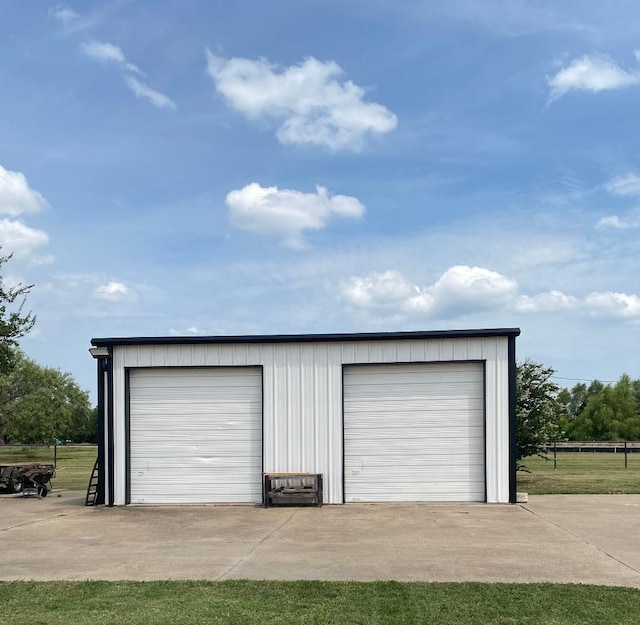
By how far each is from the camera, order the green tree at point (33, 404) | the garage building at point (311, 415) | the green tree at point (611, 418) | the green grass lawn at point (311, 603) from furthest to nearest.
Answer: the green tree at point (611, 418) → the green tree at point (33, 404) → the garage building at point (311, 415) → the green grass lawn at point (311, 603)

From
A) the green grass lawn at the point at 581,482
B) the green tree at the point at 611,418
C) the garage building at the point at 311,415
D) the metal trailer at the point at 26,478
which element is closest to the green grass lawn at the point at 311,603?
the garage building at the point at 311,415

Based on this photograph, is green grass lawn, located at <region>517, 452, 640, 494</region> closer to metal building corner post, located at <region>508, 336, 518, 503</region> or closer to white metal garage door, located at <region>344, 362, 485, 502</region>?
metal building corner post, located at <region>508, 336, 518, 503</region>

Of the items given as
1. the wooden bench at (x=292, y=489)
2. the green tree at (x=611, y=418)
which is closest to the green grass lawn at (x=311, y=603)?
the wooden bench at (x=292, y=489)

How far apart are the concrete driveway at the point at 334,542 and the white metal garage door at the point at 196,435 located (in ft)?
2.40

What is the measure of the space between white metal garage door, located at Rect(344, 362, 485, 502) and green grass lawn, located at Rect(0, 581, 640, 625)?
27.1 ft

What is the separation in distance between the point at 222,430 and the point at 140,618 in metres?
9.89

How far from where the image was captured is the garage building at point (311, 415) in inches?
614

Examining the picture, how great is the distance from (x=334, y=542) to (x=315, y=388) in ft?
18.8

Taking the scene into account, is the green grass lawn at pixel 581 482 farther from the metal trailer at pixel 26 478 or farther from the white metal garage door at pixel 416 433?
the metal trailer at pixel 26 478

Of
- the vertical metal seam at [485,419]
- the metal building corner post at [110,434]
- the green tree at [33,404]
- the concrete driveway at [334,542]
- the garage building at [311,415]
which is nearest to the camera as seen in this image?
the concrete driveway at [334,542]

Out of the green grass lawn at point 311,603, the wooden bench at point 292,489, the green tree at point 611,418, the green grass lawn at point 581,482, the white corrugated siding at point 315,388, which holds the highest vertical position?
the white corrugated siding at point 315,388

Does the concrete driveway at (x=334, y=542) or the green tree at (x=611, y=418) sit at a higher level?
the concrete driveway at (x=334, y=542)

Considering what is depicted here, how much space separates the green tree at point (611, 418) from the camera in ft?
229

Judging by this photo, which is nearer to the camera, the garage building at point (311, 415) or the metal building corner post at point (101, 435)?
the garage building at point (311, 415)
